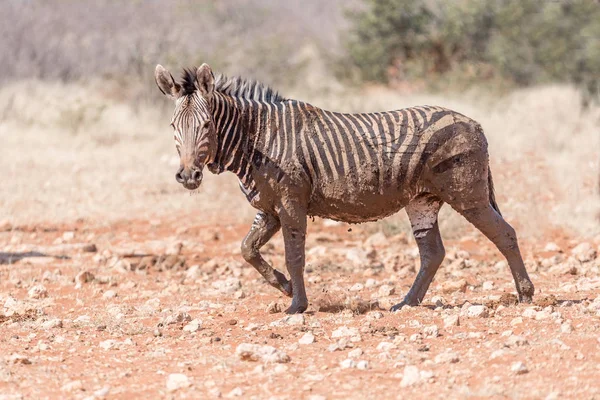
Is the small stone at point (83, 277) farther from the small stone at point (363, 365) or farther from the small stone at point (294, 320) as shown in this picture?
the small stone at point (363, 365)

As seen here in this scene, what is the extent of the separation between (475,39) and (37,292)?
955 inches

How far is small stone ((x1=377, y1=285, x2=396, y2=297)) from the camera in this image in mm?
9523

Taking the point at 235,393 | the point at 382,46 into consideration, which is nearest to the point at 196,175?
the point at 235,393

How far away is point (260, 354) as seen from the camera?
262 inches

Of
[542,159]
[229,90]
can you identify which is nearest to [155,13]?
[542,159]

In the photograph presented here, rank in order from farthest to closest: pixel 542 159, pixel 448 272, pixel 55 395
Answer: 1. pixel 542 159
2. pixel 448 272
3. pixel 55 395

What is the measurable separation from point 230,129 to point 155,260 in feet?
12.1

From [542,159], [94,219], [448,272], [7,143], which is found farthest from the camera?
[7,143]

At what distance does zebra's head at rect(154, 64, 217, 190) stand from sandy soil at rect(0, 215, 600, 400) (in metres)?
1.18

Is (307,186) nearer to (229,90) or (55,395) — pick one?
(229,90)

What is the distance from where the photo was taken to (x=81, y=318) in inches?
336

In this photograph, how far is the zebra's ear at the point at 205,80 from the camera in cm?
808

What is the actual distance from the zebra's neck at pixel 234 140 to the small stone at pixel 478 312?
6.65 ft

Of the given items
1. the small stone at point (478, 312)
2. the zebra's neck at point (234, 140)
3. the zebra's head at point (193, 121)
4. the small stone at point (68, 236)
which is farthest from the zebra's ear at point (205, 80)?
the small stone at point (68, 236)
